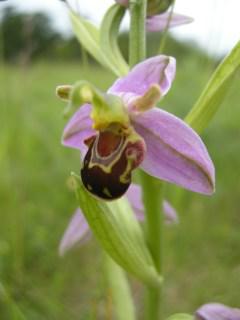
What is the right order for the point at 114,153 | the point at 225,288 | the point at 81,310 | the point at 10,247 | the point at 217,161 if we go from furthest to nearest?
the point at 217,161, the point at 10,247, the point at 81,310, the point at 225,288, the point at 114,153

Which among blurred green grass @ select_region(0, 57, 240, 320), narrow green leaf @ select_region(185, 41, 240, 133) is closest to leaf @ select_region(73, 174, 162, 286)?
blurred green grass @ select_region(0, 57, 240, 320)

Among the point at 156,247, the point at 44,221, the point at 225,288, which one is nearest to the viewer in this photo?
the point at 156,247

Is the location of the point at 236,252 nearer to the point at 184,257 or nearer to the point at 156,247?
the point at 184,257

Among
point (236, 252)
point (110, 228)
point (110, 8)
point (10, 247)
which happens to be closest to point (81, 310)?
point (10, 247)

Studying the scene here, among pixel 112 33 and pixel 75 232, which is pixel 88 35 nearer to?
pixel 112 33

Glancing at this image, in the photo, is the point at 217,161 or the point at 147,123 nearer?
the point at 147,123

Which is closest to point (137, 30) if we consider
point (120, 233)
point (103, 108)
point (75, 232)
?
point (103, 108)

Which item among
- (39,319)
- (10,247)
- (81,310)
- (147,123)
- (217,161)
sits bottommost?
(217,161)
